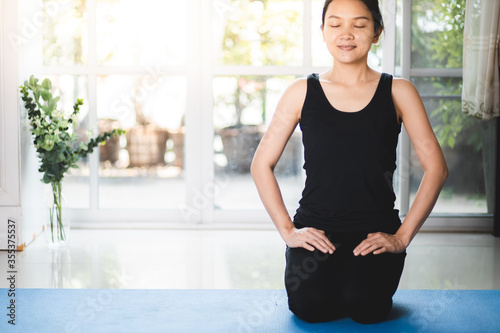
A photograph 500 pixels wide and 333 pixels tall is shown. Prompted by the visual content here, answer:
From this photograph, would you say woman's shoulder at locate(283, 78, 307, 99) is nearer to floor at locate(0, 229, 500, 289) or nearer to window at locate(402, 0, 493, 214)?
floor at locate(0, 229, 500, 289)

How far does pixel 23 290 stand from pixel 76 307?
1.05 feet

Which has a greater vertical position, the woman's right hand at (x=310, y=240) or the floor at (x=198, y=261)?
the woman's right hand at (x=310, y=240)

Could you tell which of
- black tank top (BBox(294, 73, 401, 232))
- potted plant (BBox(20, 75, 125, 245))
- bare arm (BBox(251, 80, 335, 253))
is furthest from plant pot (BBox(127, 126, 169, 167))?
black tank top (BBox(294, 73, 401, 232))

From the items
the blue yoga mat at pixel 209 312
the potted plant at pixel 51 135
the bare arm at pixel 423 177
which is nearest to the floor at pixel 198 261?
the blue yoga mat at pixel 209 312

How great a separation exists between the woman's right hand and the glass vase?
1.49 m

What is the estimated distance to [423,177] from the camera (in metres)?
2.02

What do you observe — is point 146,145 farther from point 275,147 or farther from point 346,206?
point 346,206

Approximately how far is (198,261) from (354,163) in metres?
1.16

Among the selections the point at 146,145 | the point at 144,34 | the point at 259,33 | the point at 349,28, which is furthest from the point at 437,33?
the point at 146,145

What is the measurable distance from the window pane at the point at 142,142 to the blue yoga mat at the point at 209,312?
155 cm

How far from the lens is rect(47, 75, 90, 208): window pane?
3.67 metres

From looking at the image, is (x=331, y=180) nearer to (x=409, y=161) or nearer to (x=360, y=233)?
(x=360, y=233)

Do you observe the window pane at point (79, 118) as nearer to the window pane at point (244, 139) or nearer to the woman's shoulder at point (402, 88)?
the window pane at point (244, 139)

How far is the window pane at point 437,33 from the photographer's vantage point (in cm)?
352
